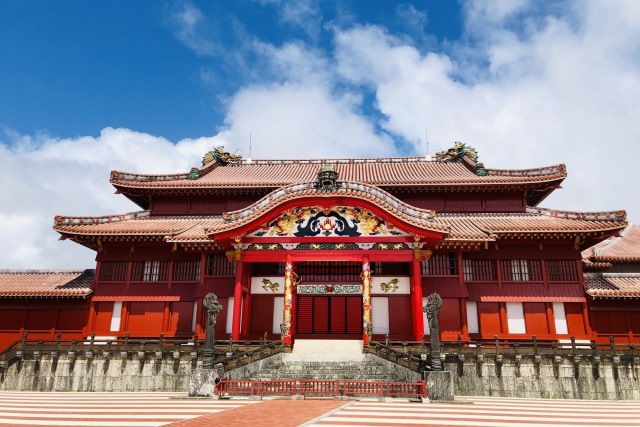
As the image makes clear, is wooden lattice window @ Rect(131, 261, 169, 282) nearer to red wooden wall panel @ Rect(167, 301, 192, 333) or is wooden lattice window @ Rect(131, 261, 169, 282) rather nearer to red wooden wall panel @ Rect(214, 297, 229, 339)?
red wooden wall panel @ Rect(167, 301, 192, 333)

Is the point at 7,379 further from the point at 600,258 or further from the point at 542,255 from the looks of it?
the point at 600,258

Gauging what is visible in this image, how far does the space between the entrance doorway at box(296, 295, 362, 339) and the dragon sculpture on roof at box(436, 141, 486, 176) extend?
42.8ft

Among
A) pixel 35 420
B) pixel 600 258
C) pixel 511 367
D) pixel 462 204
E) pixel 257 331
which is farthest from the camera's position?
pixel 462 204

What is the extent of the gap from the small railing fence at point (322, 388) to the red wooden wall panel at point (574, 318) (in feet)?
38.1

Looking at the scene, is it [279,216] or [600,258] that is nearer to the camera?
[279,216]

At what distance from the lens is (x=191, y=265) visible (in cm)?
2242

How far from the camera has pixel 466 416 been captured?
9.69 meters

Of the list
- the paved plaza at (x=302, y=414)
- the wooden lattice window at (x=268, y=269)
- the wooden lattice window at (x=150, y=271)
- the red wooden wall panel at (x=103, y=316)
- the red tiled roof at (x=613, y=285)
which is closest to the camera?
the paved plaza at (x=302, y=414)

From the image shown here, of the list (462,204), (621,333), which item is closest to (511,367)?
(621,333)

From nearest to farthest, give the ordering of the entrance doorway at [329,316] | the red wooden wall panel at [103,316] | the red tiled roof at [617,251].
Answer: the entrance doorway at [329,316] < the red wooden wall panel at [103,316] < the red tiled roof at [617,251]

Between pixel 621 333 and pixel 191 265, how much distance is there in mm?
22212

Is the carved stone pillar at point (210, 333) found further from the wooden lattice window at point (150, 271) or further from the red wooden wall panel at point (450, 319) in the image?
the red wooden wall panel at point (450, 319)

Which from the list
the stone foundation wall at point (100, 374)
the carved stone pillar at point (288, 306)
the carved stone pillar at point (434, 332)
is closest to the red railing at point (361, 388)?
the carved stone pillar at point (434, 332)

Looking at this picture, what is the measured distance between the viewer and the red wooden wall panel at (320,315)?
2131cm
